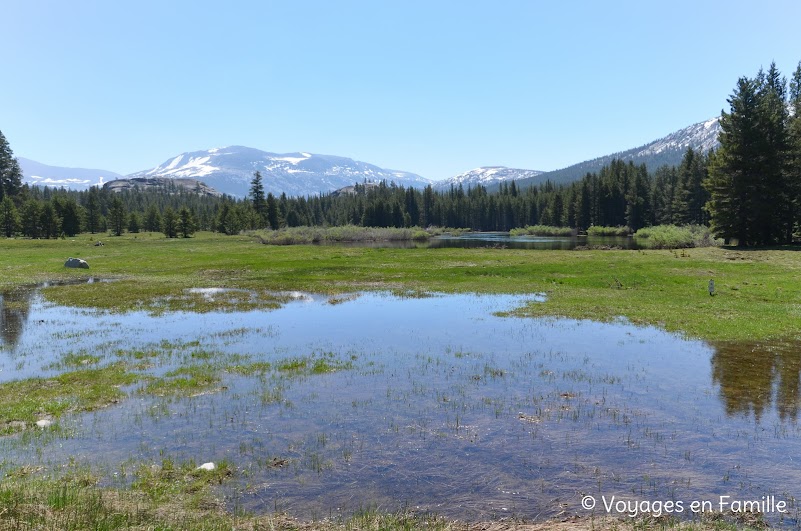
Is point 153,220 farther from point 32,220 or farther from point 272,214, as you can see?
point 32,220

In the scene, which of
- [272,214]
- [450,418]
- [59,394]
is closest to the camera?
[450,418]

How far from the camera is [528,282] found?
138 feet

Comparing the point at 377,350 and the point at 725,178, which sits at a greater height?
the point at 725,178

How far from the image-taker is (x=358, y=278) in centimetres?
4756

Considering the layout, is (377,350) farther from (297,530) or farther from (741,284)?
(741,284)

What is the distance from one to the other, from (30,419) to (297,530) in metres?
9.88

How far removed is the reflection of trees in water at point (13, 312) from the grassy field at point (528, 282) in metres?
1.90

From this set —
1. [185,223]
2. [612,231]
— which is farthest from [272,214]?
[612,231]

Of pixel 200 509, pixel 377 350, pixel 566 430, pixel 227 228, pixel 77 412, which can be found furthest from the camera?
pixel 227 228

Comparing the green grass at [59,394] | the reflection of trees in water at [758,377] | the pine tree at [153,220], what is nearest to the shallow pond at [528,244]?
the reflection of trees in water at [758,377]

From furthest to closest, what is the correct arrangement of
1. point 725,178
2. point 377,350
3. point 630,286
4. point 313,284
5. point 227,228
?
1. point 227,228
2. point 725,178
3. point 313,284
4. point 630,286
5. point 377,350

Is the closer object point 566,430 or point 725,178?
point 566,430

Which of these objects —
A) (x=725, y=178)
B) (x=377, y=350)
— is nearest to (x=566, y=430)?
(x=377, y=350)

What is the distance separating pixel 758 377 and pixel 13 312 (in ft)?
130
